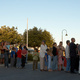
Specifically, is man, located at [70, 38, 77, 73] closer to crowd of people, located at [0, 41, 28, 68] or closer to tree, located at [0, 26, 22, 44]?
crowd of people, located at [0, 41, 28, 68]

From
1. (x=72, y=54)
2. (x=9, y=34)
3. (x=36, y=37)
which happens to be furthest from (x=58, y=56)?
(x=36, y=37)

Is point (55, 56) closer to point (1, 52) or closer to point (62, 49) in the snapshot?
point (62, 49)

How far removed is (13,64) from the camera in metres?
15.5

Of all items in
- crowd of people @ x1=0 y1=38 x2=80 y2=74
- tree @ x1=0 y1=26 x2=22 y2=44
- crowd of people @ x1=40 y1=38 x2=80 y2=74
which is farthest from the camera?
tree @ x1=0 y1=26 x2=22 y2=44

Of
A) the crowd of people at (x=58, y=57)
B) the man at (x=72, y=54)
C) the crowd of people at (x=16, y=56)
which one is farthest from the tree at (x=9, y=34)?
the man at (x=72, y=54)

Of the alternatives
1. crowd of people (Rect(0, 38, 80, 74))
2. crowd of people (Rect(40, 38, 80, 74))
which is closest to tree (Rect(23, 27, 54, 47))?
crowd of people (Rect(0, 38, 80, 74))

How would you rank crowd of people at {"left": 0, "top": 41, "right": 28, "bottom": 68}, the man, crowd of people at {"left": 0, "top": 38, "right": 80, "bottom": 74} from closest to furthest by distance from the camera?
the man → crowd of people at {"left": 0, "top": 38, "right": 80, "bottom": 74} → crowd of people at {"left": 0, "top": 41, "right": 28, "bottom": 68}

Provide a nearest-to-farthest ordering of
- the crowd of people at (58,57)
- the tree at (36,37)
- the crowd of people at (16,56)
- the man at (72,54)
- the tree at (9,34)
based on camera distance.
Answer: the man at (72,54), the crowd of people at (58,57), the crowd of people at (16,56), the tree at (9,34), the tree at (36,37)

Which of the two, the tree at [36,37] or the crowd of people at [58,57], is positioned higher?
the tree at [36,37]

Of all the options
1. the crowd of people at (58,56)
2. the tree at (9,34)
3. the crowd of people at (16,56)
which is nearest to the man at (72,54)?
the crowd of people at (58,56)

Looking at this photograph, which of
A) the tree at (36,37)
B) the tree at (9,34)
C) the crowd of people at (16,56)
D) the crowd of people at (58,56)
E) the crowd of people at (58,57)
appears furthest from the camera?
the tree at (36,37)

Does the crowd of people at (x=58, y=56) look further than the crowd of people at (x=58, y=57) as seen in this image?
Yes

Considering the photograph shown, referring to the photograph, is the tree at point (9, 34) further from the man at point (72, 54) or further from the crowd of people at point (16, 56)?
the man at point (72, 54)

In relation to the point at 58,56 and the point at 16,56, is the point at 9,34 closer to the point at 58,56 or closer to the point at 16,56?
the point at 16,56
